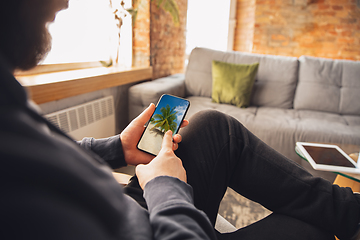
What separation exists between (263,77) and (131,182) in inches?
75.7

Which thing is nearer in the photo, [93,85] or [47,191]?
[47,191]

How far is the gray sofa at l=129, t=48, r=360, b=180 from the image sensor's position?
169cm

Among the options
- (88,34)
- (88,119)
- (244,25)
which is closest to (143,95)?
(88,119)

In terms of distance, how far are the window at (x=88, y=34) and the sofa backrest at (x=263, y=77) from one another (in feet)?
2.44

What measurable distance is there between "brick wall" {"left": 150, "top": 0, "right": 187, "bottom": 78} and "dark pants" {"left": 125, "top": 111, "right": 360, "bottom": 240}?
6.35 feet

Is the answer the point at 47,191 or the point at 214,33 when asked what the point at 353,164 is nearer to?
the point at 47,191

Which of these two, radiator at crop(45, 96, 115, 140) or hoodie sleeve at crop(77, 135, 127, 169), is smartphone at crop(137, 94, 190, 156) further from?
radiator at crop(45, 96, 115, 140)

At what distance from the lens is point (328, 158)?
1143 millimetres

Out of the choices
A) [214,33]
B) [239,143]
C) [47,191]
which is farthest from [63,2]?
[214,33]

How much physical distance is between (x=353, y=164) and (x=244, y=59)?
58.7 inches

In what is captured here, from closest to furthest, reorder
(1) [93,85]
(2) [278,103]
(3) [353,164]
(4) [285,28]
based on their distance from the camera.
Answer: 1. (3) [353,164]
2. (1) [93,85]
3. (2) [278,103]
4. (4) [285,28]

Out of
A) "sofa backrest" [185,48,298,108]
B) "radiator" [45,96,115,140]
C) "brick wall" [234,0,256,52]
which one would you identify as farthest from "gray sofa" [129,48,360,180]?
"brick wall" [234,0,256,52]

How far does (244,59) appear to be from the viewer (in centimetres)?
232

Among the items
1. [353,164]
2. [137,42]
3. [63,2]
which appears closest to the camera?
[63,2]
